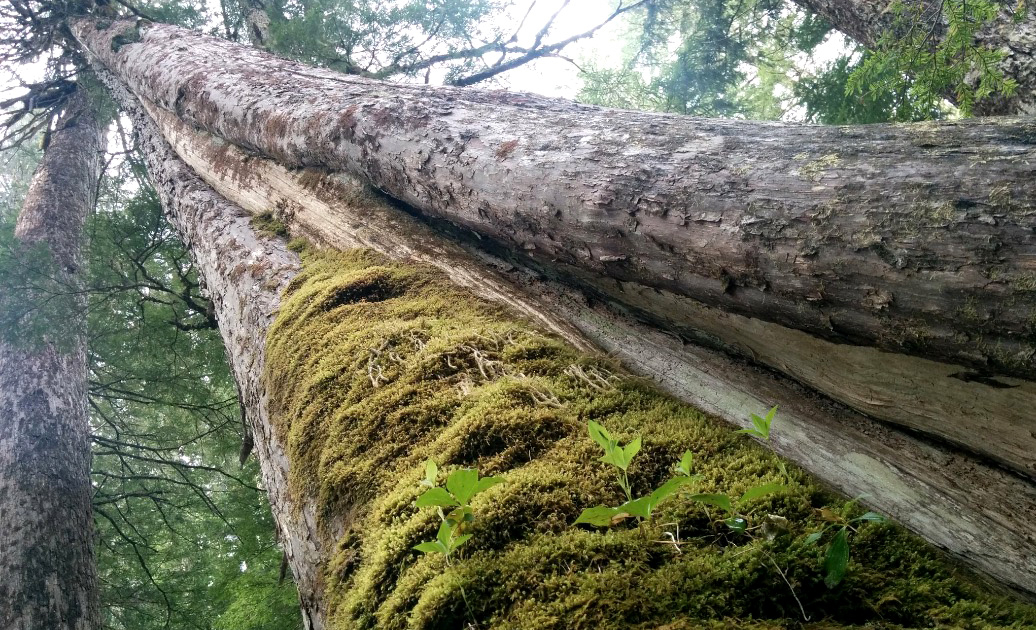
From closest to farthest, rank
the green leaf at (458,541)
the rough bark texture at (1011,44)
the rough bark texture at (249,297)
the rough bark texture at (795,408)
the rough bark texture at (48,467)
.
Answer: the green leaf at (458,541)
the rough bark texture at (795,408)
the rough bark texture at (249,297)
the rough bark texture at (1011,44)
the rough bark texture at (48,467)

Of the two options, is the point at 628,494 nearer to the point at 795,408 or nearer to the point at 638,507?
the point at 638,507

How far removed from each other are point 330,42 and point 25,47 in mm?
4415

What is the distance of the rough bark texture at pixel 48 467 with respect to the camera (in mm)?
3160

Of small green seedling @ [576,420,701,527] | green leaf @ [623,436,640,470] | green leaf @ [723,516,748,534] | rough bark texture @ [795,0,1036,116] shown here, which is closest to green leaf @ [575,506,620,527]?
small green seedling @ [576,420,701,527]

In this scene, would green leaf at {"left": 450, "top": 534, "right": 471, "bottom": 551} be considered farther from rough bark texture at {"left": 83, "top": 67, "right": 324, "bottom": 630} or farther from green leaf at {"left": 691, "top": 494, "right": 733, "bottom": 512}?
rough bark texture at {"left": 83, "top": 67, "right": 324, "bottom": 630}

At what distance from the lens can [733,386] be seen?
5.32 ft

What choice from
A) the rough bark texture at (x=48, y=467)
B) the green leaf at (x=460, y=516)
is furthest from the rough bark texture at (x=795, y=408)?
the rough bark texture at (x=48, y=467)

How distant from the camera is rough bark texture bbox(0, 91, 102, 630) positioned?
3160 mm

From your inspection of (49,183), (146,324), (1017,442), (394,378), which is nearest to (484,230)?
(394,378)

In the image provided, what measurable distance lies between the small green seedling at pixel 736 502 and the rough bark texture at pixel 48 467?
12.0 feet

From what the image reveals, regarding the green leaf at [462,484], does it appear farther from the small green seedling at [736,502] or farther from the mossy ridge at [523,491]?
the small green seedling at [736,502]

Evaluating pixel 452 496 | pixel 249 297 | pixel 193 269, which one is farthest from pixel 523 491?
pixel 193 269

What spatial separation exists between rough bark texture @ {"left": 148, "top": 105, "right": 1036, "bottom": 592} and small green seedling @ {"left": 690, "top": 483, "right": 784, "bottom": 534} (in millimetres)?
370

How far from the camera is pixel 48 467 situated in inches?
149
